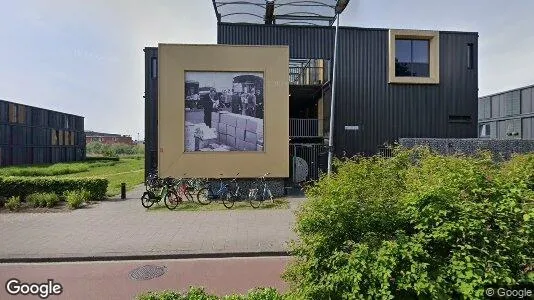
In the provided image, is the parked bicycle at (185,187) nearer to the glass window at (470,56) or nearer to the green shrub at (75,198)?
the green shrub at (75,198)

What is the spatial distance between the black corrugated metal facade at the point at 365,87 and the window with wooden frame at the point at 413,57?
362mm

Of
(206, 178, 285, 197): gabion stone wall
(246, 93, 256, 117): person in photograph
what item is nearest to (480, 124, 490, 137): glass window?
(206, 178, 285, 197): gabion stone wall

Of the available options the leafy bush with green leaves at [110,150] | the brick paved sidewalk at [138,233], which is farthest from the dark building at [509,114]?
the leafy bush with green leaves at [110,150]

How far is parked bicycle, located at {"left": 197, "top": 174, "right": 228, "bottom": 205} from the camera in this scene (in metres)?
12.5

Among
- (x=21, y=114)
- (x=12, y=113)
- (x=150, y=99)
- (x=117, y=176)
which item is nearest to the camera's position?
(x=150, y=99)

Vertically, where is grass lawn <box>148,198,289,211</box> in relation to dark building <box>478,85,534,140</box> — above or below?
below

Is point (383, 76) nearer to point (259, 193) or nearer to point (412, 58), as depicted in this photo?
point (412, 58)

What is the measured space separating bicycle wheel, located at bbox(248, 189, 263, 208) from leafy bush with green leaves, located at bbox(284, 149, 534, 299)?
8.29m

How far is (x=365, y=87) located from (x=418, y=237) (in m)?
15.6

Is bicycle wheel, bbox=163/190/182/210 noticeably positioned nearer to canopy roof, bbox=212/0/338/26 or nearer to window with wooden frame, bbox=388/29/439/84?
canopy roof, bbox=212/0/338/26

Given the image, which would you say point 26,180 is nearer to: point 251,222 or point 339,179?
point 251,222

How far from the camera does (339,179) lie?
146 inches

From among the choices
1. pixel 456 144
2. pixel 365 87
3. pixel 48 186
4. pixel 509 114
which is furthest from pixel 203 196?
pixel 509 114

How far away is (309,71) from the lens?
750 inches
